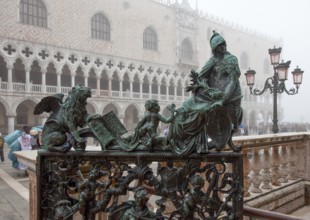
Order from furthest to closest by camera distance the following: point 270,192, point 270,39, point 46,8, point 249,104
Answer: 1. point 270,39
2. point 249,104
3. point 46,8
4. point 270,192

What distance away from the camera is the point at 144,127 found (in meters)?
1.38

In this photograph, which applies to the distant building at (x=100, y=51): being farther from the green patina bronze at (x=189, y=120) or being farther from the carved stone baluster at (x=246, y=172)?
the green patina bronze at (x=189, y=120)

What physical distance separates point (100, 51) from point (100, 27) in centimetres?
227

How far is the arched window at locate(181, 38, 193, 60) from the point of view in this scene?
31047 millimetres

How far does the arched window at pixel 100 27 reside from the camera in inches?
939

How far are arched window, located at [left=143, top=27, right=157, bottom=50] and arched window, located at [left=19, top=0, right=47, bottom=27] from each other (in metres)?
10.0

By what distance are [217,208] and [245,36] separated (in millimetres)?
41462

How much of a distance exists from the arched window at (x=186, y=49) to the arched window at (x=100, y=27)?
9718mm

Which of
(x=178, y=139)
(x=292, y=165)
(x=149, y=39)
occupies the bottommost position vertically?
(x=292, y=165)

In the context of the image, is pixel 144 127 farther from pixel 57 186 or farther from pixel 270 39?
pixel 270 39

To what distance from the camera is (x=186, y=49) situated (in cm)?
3153

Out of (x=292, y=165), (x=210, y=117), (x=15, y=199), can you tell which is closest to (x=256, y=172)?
(x=292, y=165)

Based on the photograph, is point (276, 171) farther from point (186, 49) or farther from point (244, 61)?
point (244, 61)

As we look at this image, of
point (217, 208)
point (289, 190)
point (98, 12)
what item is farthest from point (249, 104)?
point (217, 208)
